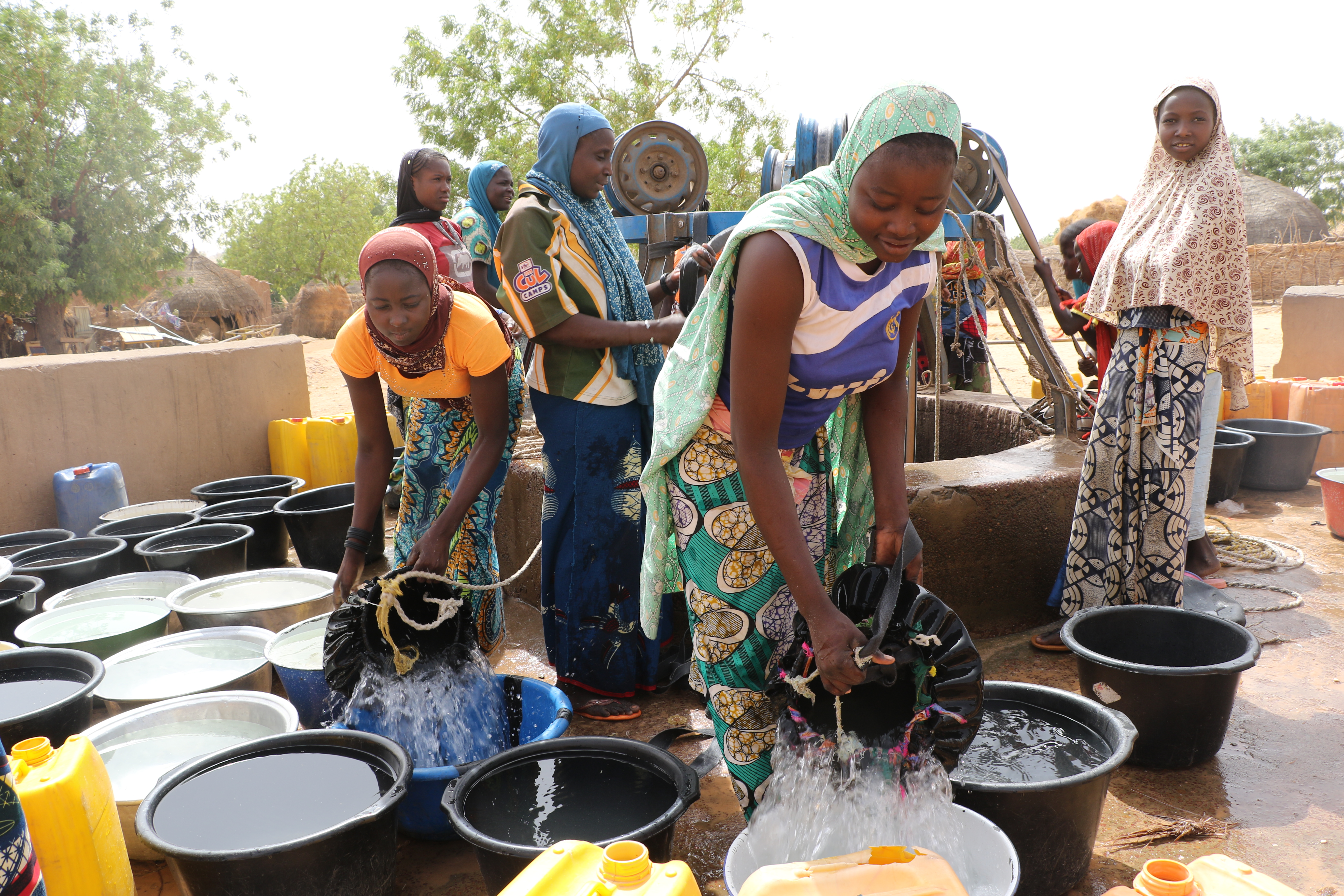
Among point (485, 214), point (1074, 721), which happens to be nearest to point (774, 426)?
point (1074, 721)

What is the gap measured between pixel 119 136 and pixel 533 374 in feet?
64.6

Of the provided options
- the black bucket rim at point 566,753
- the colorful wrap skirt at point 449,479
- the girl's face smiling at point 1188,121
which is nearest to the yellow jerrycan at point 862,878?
the black bucket rim at point 566,753

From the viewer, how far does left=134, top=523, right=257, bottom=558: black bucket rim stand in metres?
3.79

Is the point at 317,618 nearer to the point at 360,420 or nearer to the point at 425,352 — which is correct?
the point at 360,420

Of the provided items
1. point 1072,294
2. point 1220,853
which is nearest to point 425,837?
point 1220,853

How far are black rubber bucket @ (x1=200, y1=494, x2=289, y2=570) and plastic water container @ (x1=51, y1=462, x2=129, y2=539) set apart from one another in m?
0.54

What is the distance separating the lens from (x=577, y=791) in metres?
2.05

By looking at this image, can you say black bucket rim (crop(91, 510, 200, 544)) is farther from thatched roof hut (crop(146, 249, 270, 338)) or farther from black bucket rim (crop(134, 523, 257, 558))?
thatched roof hut (crop(146, 249, 270, 338))

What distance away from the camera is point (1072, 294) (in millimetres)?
5043

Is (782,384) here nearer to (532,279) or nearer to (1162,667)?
(532,279)

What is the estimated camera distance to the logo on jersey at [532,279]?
2.60m

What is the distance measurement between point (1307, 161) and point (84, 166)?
35.7 meters

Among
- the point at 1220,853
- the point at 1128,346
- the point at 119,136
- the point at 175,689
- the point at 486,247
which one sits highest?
the point at 119,136

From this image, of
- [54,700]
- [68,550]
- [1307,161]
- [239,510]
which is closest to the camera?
[54,700]
